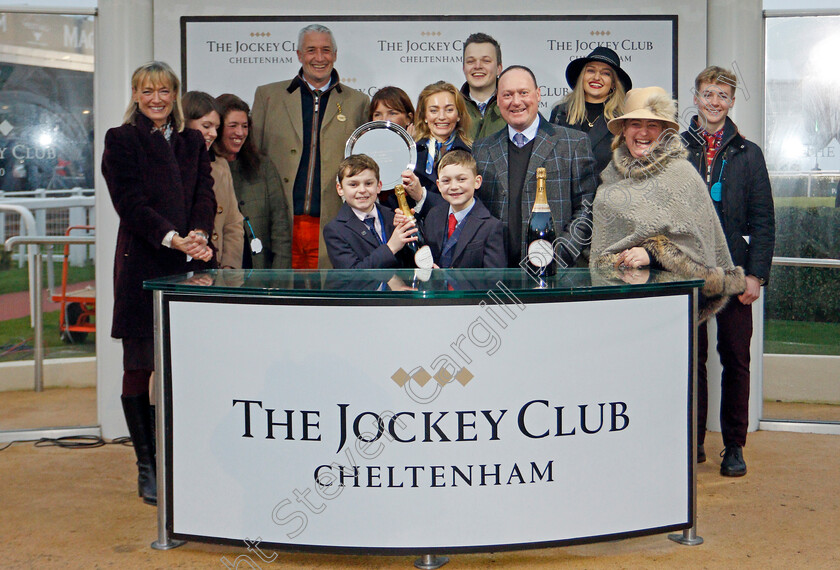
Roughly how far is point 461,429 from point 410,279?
0.55 metres

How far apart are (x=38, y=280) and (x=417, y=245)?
103 inches

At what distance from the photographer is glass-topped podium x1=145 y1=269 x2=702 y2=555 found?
287 centimetres

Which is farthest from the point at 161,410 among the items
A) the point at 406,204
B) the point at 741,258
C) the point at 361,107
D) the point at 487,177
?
the point at 741,258

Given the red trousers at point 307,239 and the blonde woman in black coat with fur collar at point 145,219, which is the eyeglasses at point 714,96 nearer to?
the red trousers at point 307,239

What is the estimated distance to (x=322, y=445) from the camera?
291 centimetres

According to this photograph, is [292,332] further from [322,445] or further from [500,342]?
[500,342]

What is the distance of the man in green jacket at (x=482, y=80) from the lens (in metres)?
4.64

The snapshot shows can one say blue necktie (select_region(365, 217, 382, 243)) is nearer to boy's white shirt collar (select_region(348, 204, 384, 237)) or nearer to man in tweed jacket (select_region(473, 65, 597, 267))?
boy's white shirt collar (select_region(348, 204, 384, 237))

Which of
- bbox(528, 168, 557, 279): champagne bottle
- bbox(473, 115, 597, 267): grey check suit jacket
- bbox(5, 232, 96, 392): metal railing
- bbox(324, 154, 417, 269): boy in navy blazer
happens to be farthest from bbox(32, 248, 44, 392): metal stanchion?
bbox(528, 168, 557, 279): champagne bottle

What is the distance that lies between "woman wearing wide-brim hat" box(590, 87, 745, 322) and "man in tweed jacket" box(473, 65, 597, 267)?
0.16m

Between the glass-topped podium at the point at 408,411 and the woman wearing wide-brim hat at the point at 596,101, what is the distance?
1.54 m

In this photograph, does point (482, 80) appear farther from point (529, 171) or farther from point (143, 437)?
point (143, 437)

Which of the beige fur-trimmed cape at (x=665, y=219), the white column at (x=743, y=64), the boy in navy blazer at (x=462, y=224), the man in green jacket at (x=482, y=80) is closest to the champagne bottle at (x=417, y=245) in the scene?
the boy in navy blazer at (x=462, y=224)

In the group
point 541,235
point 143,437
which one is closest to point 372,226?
point 541,235
